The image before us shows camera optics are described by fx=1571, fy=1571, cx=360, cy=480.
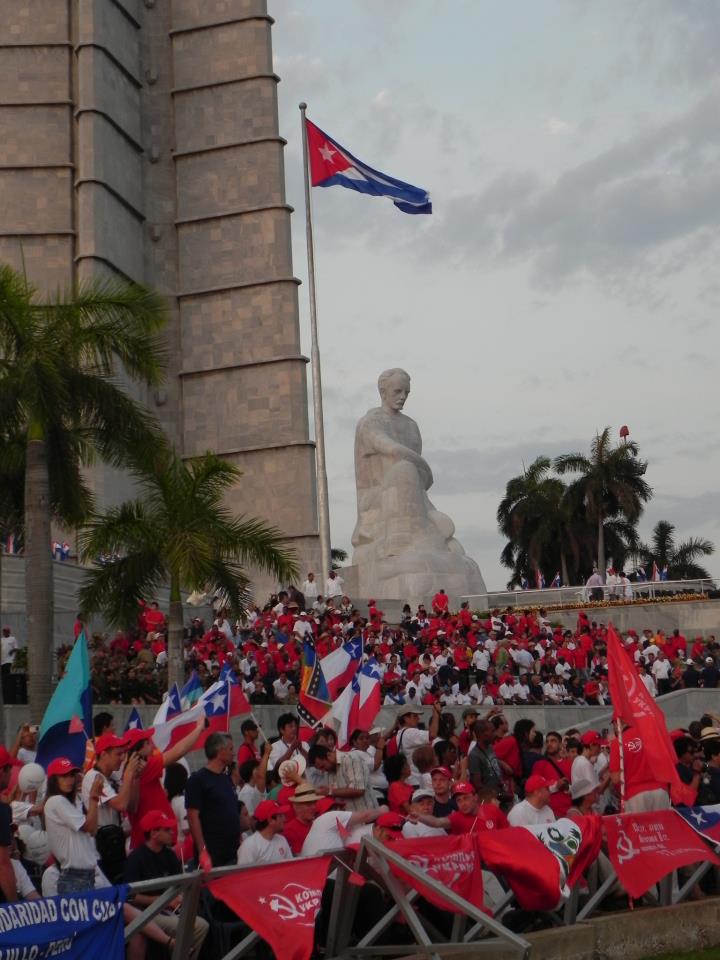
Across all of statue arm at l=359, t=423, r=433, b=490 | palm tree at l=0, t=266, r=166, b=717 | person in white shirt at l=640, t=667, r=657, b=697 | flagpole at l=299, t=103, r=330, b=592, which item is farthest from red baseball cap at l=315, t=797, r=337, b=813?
statue arm at l=359, t=423, r=433, b=490

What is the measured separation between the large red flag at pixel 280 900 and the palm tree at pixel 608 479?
5137 cm

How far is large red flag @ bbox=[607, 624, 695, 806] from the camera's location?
1101cm

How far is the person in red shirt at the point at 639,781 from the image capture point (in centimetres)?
1098

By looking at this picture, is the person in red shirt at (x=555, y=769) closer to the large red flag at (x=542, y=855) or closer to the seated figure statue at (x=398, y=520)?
the large red flag at (x=542, y=855)

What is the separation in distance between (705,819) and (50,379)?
971 centimetres

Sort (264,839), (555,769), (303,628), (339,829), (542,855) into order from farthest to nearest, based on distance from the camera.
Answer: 1. (303,628)
2. (555,769)
3. (542,855)
4. (339,829)
5. (264,839)

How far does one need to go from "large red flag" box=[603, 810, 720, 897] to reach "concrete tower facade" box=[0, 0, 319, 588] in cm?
3259

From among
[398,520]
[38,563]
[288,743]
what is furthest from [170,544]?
[398,520]

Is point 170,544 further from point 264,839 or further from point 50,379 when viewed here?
point 264,839

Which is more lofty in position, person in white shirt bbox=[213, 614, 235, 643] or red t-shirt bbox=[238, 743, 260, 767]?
person in white shirt bbox=[213, 614, 235, 643]

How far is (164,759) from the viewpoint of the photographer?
9664mm

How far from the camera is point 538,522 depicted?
63688mm

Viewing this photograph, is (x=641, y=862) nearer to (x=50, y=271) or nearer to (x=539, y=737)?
(x=539, y=737)

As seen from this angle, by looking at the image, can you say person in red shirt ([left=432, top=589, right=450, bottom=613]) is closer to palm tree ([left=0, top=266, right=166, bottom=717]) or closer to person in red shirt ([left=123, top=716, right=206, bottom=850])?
palm tree ([left=0, top=266, right=166, bottom=717])
